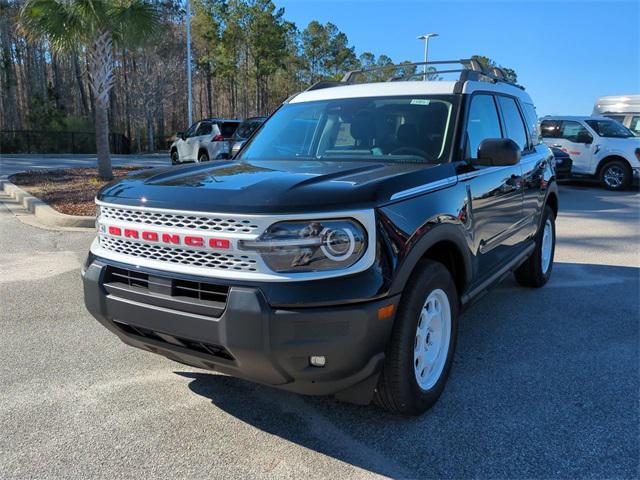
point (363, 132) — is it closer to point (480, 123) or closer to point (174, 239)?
point (480, 123)

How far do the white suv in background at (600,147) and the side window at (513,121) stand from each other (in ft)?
36.2

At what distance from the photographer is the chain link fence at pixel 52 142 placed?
98.8 ft

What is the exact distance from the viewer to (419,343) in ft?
9.44

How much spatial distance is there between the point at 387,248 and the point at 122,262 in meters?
1.40

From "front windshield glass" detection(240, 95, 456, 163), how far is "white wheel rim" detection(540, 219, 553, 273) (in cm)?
263

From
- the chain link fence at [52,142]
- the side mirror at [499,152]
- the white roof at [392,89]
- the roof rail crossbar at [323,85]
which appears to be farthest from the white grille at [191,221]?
the chain link fence at [52,142]

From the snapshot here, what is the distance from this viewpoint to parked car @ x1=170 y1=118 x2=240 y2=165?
51.2ft

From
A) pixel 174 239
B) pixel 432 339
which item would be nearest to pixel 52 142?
pixel 174 239

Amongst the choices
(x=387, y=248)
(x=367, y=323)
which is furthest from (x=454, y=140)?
(x=367, y=323)

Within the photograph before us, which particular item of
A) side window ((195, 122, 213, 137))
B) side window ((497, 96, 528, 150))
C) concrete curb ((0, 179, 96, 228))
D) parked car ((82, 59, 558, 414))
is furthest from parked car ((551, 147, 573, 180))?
parked car ((82, 59, 558, 414))

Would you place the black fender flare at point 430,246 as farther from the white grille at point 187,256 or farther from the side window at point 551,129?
the side window at point 551,129

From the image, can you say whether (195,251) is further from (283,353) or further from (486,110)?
(486,110)

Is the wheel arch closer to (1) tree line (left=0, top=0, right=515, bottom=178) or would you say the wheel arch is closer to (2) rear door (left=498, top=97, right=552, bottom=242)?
(1) tree line (left=0, top=0, right=515, bottom=178)

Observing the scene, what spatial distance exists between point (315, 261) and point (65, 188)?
11175 mm
